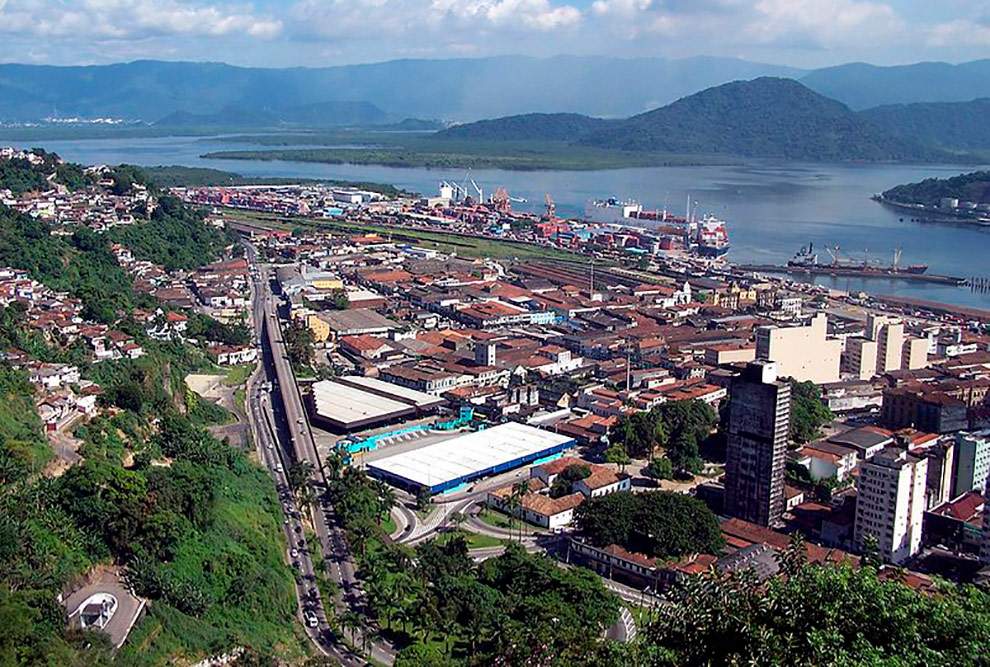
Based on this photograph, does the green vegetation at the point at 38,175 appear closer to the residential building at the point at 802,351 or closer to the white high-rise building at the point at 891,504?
the residential building at the point at 802,351

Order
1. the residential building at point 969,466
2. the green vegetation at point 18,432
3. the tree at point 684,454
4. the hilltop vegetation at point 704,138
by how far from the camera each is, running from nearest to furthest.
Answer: the green vegetation at point 18,432
the residential building at point 969,466
the tree at point 684,454
the hilltop vegetation at point 704,138

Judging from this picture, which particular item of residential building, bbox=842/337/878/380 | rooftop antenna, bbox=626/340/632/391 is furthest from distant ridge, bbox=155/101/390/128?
residential building, bbox=842/337/878/380

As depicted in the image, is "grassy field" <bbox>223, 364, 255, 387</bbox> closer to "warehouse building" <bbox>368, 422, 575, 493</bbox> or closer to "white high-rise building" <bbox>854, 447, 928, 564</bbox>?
"warehouse building" <bbox>368, 422, 575, 493</bbox>

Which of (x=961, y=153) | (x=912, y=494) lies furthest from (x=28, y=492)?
(x=961, y=153)

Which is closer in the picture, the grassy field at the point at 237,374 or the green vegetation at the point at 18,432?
the green vegetation at the point at 18,432

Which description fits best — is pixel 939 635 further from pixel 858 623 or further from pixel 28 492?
pixel 28 492

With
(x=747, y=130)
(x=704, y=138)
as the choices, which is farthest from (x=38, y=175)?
(x=747, y=130)

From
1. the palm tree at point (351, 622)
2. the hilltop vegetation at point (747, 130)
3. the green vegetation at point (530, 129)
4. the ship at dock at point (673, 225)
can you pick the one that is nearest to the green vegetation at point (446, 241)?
the ship at dock at point (673, 225)
